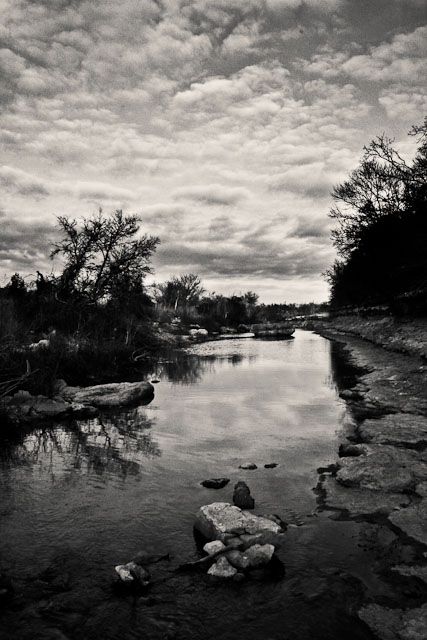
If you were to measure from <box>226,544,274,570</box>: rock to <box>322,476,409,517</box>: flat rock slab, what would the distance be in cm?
130

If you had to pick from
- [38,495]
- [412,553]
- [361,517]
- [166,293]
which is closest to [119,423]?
[38,495]

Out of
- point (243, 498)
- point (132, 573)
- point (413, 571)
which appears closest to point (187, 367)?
point (243, 498)

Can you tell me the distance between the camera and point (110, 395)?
1149 centimetres

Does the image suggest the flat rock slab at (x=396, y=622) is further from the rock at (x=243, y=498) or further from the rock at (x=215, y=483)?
the rock at (x=215, y=483)

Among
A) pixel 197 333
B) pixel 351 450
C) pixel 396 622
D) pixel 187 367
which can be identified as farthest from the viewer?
pixel 197 333

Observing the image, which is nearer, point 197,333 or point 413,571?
point 413,571

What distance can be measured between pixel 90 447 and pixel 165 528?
11.3 feet

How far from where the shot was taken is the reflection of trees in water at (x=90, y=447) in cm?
655

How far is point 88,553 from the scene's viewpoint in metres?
3.94

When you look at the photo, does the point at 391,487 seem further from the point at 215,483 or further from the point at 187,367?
the point at 187,367

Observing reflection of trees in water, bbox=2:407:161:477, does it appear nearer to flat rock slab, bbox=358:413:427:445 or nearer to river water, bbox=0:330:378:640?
river water, bbox=0:330:378:640

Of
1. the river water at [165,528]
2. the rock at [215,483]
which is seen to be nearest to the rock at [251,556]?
the river water at [165,528]

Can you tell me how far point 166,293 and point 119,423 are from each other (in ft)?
223

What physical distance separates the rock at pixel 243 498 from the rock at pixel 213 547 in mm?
983
